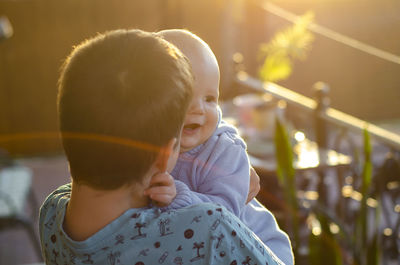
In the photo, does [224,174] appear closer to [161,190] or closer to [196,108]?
[196,108]

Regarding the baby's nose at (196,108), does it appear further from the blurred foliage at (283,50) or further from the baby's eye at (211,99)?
the blurred foliage at (283,50)

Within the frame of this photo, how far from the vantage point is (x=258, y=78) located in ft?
26.2

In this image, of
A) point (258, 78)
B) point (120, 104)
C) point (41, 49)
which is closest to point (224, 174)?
point (120, 104)

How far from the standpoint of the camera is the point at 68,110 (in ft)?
2.91

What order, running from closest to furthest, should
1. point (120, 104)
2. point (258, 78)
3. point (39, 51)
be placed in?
point (120, 104) → point (258, 78) → point (39, 51)

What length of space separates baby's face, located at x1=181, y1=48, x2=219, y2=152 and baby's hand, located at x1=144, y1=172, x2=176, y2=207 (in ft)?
0.75

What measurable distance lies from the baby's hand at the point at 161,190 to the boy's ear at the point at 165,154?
2 cm

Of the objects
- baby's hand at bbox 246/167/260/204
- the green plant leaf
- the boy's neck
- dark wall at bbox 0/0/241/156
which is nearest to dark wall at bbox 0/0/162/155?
dark wall at bbox 0/0/241/156

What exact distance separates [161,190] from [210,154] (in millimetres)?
309

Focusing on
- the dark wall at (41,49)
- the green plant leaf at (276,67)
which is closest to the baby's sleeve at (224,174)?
the green plant leaf at (276,67)

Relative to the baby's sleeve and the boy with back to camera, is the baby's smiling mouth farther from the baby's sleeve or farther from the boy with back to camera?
the boy with back to camera

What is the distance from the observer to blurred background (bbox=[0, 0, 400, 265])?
4.12 m

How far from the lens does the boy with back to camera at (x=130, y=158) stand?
0.86m

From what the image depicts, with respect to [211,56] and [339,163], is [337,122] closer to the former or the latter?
[339,163]
